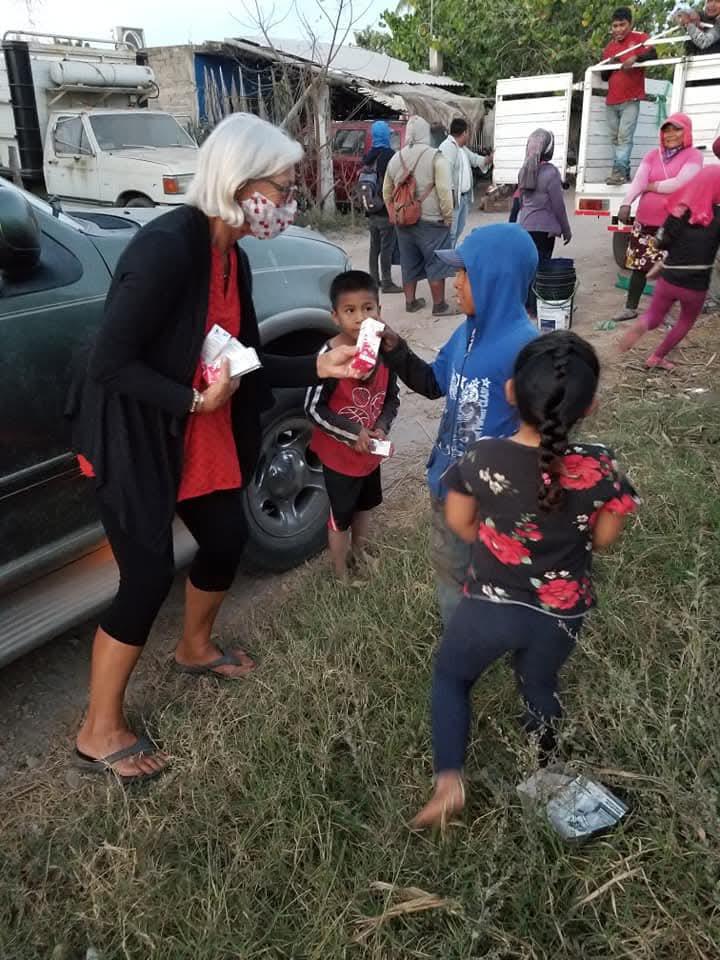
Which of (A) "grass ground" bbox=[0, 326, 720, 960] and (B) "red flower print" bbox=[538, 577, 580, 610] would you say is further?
(B) "red flower print" bbox=[538, 577, 580, 610]

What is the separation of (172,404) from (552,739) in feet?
4.64

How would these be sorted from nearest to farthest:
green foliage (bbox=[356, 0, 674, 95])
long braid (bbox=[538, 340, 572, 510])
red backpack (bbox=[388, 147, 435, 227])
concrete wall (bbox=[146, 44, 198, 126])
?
long braid (bbox=[538, 340, 572, 510])
red backpack (bbox=[388, 147, 435, 227])
concrete wall (bbox=[146, 44, 198, 126])
green foliage (bbox=[356, 0, 674, 95])

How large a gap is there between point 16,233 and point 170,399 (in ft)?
2.50

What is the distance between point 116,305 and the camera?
2.00m

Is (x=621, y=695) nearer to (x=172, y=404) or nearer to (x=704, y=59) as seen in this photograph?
(x=172, y=404)

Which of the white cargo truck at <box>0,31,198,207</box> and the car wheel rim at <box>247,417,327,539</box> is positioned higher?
the white cargo truck at <box>0,31,198,207</box>

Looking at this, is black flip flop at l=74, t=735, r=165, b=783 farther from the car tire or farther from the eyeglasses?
the eyeglasses

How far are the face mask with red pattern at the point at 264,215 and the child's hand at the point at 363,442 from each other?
92cm

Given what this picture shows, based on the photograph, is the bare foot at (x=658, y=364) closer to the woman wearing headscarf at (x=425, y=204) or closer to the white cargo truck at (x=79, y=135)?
the woman wearing headscarf at (x=425, y=204)

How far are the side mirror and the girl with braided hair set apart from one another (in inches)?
58.5

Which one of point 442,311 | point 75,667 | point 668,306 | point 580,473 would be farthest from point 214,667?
point 442,311

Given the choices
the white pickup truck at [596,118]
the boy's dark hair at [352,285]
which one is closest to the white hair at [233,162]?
the boy's dark hair at [352,285]

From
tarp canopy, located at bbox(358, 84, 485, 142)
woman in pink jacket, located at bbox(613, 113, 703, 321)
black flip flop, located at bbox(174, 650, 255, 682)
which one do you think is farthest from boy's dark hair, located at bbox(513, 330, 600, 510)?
tarp canopy, located at bbox(358, 84, 485, 142)

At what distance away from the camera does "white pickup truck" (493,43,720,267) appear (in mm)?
7945
